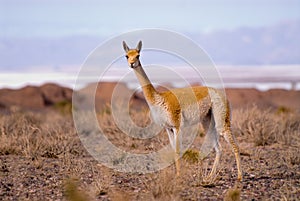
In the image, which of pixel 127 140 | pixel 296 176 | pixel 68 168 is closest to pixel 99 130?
pixel 127 140

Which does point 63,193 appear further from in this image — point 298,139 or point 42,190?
point 298,139

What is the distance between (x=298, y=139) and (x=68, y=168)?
724 cm

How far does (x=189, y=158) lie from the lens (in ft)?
47.6

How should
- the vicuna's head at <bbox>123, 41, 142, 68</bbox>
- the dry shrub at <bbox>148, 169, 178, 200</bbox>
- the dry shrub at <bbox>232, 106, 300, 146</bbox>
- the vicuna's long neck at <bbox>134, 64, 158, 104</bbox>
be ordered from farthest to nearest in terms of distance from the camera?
1. the dry shrub at <bbox>232, 106, 300, 146</bbox>
2. the vicuna's long neck at <bbox>134, 64, 158, 104</bbox>
3. the vicuna's head at <bbox>123, 41, 142, 68</bbox>
4. the dry shrub at <bbox>148, 169, 178, 200</bbox>

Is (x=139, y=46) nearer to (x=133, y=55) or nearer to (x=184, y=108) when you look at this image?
(x=133, y=55)

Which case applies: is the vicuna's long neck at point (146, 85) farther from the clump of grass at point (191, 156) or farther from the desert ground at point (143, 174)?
the clump of grass at point (191, 156)

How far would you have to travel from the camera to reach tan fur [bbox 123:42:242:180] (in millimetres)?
12227

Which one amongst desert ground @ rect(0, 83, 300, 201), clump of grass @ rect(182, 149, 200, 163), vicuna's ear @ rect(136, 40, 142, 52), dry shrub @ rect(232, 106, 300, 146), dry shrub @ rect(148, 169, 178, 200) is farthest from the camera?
dry shrub @ rect(232, 106, 300, 146)

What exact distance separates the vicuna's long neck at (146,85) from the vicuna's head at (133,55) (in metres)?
0.26

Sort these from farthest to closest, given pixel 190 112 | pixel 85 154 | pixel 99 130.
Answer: pixel 99 130 → pixel 85 154 → pixel 190 112

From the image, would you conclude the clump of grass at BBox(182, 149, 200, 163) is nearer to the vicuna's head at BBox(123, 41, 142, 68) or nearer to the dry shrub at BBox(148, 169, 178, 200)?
the vicuna's head at BBox(123, 41, 142, 68)

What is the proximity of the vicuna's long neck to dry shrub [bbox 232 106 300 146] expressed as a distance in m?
6.37

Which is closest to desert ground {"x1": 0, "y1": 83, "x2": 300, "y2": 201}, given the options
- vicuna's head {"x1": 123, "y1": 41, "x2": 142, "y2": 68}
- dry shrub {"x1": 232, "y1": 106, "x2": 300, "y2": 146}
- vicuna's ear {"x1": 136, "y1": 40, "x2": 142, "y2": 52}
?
dry shrub {"x1": 232, "y1": 106, "x2": 300, "y2": 146}

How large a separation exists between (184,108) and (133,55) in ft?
4.79
